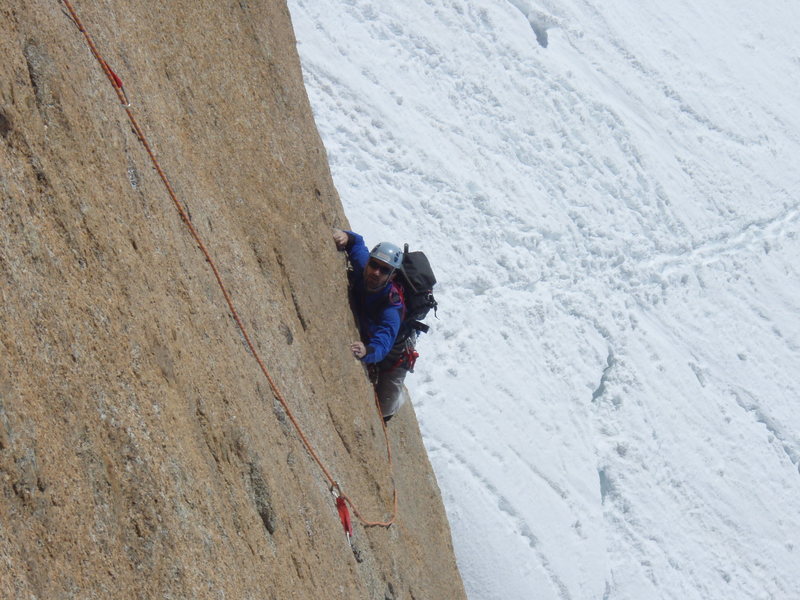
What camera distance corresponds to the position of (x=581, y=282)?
71.3ft

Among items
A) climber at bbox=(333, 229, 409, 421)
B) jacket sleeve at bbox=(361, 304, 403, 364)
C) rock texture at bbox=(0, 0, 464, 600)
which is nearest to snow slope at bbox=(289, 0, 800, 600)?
climber at bbox=(333, 229, 409, 421)

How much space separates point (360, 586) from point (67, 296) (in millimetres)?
3329

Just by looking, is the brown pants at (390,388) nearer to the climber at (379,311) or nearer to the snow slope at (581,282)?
the climber at (379,311)

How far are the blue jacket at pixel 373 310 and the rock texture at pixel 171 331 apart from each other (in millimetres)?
248

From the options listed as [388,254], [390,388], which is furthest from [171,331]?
[390,388]

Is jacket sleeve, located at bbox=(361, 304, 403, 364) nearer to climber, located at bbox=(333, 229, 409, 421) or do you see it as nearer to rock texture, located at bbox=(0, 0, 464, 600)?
climber, located at bbox=(333, 229, 409, 421)

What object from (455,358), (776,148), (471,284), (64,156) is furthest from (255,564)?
(776,148)

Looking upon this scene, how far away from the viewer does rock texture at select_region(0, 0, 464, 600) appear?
12.1ft

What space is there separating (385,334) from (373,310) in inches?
16.4

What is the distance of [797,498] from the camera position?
21.4 meters

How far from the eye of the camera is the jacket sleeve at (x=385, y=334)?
7.49m

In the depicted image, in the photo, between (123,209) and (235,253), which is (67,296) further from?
(235,253)

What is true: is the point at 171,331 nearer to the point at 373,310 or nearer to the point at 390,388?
the point at 373,310

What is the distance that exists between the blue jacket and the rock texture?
0.81 ft
